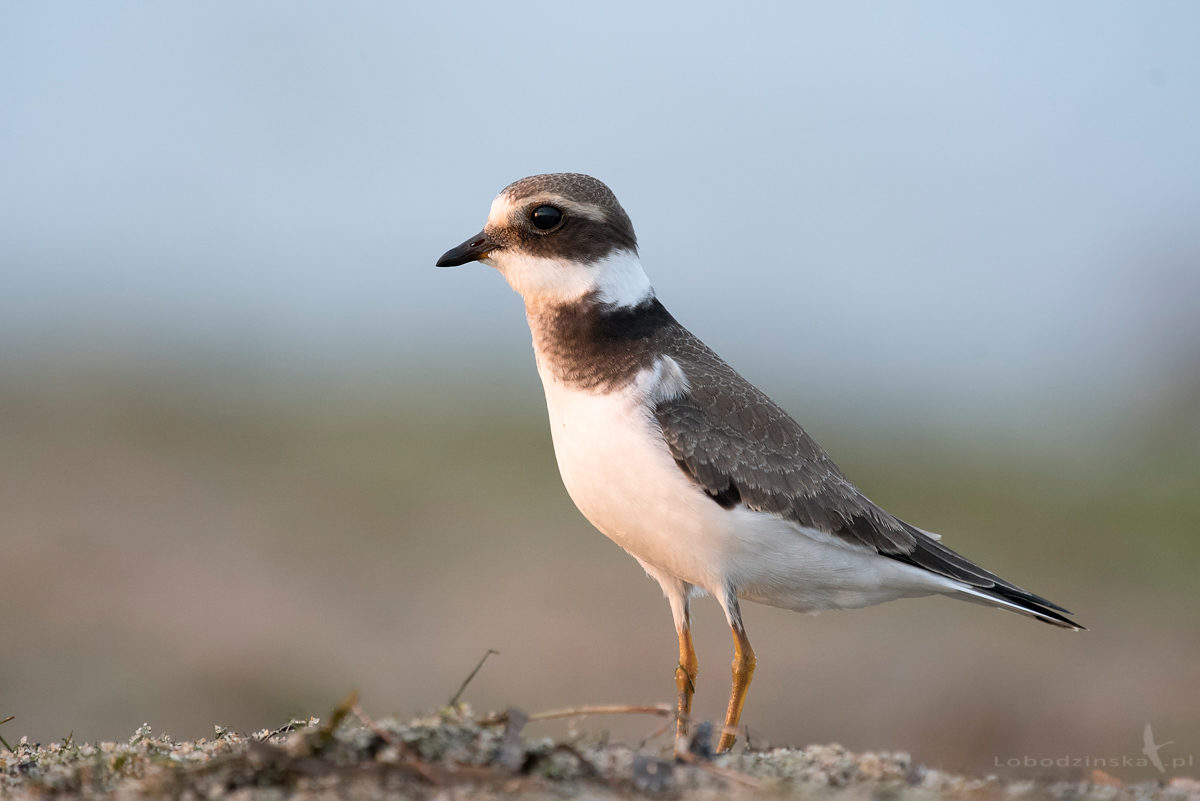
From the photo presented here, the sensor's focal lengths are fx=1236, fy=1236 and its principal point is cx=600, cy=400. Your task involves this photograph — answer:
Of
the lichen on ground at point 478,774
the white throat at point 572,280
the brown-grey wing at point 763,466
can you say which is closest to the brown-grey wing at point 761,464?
the brown-grey wing at point 763,466

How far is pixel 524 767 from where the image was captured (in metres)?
3.83

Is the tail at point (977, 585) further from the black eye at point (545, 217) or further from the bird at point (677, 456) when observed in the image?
the black eye at point (545, 217)

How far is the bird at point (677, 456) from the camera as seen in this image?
18.7ft

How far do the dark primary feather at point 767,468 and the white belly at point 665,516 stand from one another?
7 centimetres

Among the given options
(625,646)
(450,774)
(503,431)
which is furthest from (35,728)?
(503,431)

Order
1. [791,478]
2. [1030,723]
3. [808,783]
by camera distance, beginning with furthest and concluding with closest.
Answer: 1. [1030,723]
2. [791,478]
3. [808,783]

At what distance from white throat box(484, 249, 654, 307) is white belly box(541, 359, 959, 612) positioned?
0.44 metres

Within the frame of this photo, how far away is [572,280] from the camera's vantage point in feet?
19.9

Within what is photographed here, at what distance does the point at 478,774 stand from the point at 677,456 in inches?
89.4

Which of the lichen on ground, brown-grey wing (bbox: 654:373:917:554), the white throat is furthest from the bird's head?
the lichen on ground

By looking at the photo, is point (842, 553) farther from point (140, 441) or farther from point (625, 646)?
A: point (140, 441)

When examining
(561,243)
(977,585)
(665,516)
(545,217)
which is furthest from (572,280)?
(977,585)

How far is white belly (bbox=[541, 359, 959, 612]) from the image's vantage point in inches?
222

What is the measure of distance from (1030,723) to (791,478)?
636 centimetres
